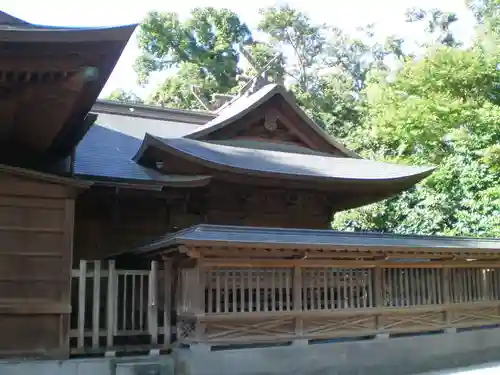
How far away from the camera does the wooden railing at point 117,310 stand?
850cm

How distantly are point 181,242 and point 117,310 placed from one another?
222 centimetres

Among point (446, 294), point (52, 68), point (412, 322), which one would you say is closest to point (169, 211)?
point (52, 68)

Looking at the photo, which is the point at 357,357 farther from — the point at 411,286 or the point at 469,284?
the point at 469,284

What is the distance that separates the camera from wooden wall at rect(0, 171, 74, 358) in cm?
769

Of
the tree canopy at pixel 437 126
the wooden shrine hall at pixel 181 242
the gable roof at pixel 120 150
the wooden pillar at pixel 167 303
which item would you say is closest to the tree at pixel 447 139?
the tree canopy at pixel 437 126

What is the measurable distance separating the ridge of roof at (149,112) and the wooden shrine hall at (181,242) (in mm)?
2010

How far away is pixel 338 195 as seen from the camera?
42.7ft

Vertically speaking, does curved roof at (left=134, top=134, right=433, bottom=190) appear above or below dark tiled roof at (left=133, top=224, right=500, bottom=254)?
above

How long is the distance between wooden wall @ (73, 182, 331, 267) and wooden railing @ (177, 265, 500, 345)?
2.55 metres

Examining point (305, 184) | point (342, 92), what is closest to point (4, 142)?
point (305, 184)

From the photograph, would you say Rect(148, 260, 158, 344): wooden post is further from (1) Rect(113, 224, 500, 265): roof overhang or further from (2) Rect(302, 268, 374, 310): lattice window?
(2) Rect(302, 268, 374, 310): lattice window

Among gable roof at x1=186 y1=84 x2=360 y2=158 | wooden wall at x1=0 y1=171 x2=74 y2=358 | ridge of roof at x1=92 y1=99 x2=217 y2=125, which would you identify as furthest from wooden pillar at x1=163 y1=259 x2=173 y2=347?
ridge of roof at x1=92 y1=99 x2=217 y2=125

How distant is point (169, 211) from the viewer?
11.3 meters

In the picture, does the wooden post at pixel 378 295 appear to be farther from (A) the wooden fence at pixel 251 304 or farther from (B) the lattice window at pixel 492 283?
(B) the lattice window at pixel 492 283
